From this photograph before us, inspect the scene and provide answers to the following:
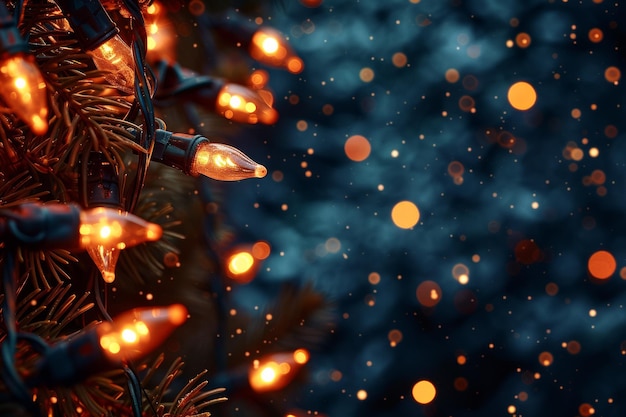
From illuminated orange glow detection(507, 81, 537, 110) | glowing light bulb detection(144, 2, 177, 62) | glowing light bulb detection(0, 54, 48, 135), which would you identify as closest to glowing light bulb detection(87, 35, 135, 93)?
glowing light bulb detection(0, 54, 48, 135)

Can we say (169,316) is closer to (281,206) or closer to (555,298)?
(281,206)

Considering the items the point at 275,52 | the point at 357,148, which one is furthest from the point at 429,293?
the point at 275,52

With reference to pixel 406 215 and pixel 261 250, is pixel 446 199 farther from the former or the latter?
pixel 261 250

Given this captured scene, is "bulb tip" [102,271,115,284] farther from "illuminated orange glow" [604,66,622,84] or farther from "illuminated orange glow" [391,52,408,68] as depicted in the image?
"illuminated orange glow" [604,66,622,84]

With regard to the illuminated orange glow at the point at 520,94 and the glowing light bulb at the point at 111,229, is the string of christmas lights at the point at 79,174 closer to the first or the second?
the glowing light bulb at the point at 111,229

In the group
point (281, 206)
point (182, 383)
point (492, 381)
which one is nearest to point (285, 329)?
point (182, 383)

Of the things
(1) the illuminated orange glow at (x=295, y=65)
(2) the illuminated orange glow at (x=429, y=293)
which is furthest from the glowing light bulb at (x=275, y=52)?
(2) the illuminated orange glow at (x=429, y=293)

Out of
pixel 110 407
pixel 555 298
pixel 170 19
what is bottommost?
pixel 110 407
